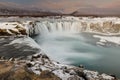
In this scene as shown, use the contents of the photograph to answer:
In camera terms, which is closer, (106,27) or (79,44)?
(79,44)

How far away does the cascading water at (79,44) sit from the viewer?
17328 mm

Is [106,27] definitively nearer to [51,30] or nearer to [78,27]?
[78,27]

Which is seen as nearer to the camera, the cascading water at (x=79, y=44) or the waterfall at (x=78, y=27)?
the cascading water at (x=79, y=44)

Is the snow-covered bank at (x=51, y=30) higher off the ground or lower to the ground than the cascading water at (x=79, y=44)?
higher

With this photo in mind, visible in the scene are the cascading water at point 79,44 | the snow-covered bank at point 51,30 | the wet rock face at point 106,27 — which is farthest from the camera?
the wet rock face at point 106,27

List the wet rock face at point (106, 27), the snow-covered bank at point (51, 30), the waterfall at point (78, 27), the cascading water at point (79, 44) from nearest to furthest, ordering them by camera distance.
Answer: the snow-covered bank at point (51, 30), the cascading water at point (79, 44), the waterfall at point (78, 27), the wet rock face at point (106, 27)

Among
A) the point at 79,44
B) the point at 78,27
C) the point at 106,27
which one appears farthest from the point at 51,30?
the point at 106,27

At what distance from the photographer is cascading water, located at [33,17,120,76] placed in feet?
56.9

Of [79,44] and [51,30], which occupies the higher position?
[51,30]

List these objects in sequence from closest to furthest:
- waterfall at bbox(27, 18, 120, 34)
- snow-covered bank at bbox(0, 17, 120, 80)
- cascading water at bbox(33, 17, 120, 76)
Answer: snow-covered bank at bbox(0, 17, 120, 80) → cascading water at bbox(33, 17, 120, 76) → waterfall at bbox(27, 18, 120, 34)

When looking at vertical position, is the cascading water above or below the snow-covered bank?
below

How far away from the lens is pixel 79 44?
1096 inches

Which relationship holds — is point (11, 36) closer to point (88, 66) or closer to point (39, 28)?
point (39, 28)

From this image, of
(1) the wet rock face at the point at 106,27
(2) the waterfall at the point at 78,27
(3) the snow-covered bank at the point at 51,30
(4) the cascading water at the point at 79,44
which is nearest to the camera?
(3) the snow-covered bank at the point at 51,30
